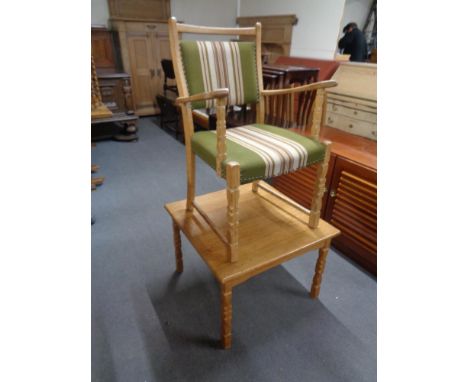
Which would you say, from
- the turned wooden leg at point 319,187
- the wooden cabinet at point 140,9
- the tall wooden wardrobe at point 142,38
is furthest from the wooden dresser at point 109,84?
the turned wooden leg at point 319,187

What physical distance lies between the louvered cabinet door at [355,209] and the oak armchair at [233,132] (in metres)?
0.41

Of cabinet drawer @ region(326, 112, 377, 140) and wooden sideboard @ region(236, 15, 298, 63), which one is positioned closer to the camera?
cabinet drawer @ region(326, 112, 377, 140)

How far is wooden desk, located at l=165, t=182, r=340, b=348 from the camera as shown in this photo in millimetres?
1003

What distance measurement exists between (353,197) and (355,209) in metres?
0.07

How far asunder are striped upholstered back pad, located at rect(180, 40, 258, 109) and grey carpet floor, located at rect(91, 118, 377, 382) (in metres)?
0.92

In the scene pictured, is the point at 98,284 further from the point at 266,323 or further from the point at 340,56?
the point at 340,56

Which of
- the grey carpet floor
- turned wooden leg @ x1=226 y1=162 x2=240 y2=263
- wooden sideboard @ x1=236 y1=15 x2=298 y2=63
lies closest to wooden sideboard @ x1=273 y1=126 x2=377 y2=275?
the grey carpet floor

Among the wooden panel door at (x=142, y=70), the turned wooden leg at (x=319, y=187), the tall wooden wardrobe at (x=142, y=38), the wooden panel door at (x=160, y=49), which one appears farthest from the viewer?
the wooden panel door at (x=160, y=49)

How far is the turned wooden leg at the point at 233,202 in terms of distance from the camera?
897mm

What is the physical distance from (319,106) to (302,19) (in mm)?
3006

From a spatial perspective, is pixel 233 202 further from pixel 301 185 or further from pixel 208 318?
pixel 301 185

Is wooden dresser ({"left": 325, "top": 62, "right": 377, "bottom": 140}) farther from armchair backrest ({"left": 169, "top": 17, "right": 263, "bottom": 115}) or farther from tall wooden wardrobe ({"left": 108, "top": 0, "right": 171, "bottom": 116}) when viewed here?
tall wooden wardrobe ({"left": 108, "top": 0, "right": 171, "bottom": 116})

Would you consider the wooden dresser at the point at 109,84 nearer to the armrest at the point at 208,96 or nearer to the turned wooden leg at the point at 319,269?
the armrest at the point at 208,96

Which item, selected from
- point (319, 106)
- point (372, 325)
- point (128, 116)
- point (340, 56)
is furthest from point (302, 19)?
point (372, 325)
